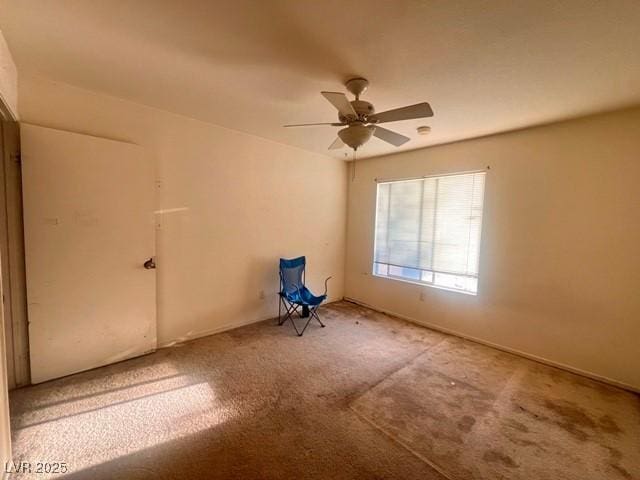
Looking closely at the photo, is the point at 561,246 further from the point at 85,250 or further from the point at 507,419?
the point at 85,250

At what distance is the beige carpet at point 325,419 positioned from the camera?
5.14ft

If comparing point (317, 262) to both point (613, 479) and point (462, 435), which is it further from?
point (613, 479)

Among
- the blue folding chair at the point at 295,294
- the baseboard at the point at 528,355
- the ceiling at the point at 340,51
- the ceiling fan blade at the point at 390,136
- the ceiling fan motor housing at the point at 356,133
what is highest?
the ceiling at the point at 340,51

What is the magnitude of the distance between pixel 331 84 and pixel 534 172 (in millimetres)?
2356

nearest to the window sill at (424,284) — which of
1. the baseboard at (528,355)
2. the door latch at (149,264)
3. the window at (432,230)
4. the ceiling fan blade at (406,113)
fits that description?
the window at (432,230)

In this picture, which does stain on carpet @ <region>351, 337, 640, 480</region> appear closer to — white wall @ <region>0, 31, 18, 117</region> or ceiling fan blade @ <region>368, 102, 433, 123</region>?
ceiling fan blade @ <region>368, 102, 433, 123</region>

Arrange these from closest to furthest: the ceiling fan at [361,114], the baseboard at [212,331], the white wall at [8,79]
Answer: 1. the white wall at [8,79]
2. the ceiling fan at [361,114]
3. the baseboard at [212,331]

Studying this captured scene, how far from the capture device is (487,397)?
88.1 inches

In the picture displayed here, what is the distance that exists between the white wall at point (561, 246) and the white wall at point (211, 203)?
6.82ft

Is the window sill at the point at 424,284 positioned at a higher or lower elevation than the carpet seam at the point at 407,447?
higher

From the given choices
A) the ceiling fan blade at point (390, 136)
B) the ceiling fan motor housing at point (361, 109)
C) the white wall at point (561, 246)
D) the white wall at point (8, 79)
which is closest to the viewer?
the white wall at point (8, 79)

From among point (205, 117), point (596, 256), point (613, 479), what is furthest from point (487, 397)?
point (205, 117)

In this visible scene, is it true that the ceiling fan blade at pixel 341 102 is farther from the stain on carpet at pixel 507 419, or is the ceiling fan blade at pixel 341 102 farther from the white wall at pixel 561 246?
the stain on carpet at pixel 507 419

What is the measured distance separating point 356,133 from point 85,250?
2.51 metres
